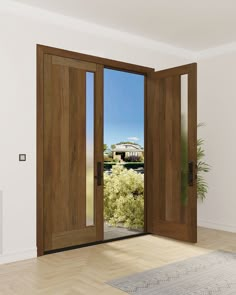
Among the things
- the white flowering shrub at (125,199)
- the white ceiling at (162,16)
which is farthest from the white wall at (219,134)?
the white flowering shrub at (125,199)

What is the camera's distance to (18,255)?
411 centimetres

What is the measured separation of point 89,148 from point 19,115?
106 cm

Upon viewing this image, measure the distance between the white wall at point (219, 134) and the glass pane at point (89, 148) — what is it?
2.18 metres

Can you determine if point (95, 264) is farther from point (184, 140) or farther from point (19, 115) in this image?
point (184, 140)

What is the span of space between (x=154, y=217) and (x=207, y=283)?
6.84ft

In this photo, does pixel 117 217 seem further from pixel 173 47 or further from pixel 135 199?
pixel 173 47

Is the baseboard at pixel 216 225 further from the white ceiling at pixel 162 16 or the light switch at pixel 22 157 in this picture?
the light switch at pixel 22 157

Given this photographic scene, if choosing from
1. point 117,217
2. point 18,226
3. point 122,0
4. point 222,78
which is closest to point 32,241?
point 18,226

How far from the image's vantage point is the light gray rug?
3.19m

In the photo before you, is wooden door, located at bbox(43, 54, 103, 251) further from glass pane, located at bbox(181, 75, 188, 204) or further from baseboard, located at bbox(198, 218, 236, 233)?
baseboard, located at bbox(198, 218, 236, 233)

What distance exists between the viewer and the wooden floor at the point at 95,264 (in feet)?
10.7

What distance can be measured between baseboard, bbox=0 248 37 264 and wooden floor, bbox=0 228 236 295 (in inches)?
3.6

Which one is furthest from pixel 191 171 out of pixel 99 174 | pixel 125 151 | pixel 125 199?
pixel 125 151

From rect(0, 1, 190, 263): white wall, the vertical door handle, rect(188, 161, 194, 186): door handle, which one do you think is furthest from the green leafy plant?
rect(0, 1, 190, 263): white wall
